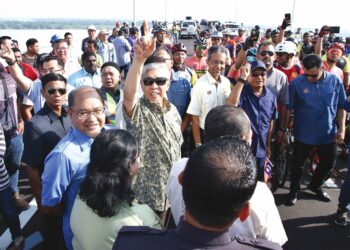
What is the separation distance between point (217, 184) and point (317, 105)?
9.79 ft

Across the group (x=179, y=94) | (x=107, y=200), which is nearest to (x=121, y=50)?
(x=179, y=94)

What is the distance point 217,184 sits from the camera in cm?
97

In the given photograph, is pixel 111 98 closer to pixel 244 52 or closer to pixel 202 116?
pixel 202 116

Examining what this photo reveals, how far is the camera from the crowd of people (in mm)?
1024

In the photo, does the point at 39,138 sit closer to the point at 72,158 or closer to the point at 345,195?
the point at 72,158

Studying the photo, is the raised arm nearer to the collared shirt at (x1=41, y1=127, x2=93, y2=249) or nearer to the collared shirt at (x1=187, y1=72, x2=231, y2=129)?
the collared shirt at (x1=41, y1=127, x2=93, y2=249)

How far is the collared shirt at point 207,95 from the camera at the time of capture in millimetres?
3391

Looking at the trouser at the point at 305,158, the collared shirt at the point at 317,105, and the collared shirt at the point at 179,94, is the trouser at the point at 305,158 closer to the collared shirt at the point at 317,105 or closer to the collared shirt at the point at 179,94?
the collared shirt at the point at 317,105

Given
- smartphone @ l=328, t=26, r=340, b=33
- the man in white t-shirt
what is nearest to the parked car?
smartphone @ l=328, t=26, r=340, b=33

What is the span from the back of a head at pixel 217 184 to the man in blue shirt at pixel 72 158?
3.61ft

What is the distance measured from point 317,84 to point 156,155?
7.45 ft

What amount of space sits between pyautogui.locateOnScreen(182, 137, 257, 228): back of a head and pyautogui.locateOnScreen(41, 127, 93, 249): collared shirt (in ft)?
3.60

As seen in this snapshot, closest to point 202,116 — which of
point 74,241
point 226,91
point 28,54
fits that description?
point 226,91

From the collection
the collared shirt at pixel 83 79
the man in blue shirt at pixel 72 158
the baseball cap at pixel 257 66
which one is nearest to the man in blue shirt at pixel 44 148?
the man in blue shirt at pixel 72 158
